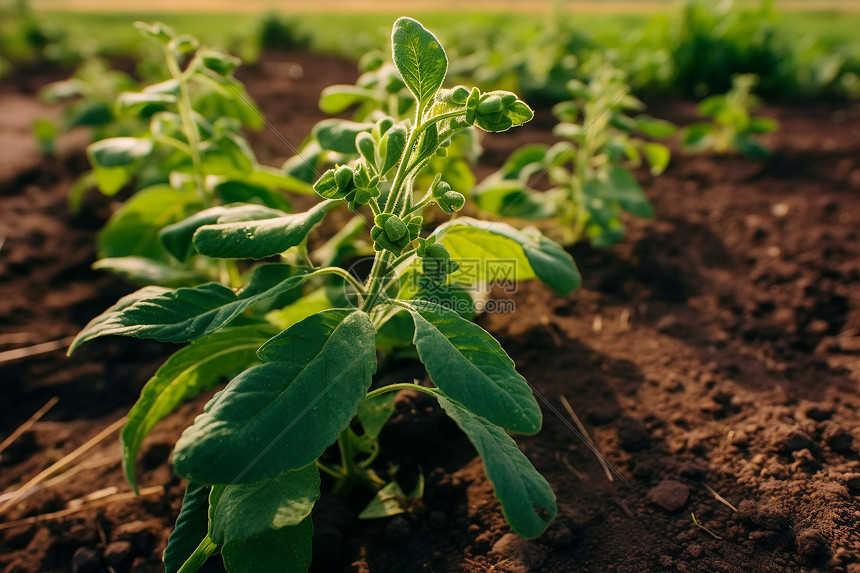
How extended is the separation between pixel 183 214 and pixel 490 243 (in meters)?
1.44

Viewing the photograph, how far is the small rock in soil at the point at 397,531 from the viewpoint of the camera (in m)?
1.72

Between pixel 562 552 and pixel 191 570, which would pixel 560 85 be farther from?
pixel 191 570

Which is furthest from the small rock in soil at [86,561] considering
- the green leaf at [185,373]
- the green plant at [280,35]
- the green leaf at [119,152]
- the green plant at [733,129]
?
the green plant at [280,35]

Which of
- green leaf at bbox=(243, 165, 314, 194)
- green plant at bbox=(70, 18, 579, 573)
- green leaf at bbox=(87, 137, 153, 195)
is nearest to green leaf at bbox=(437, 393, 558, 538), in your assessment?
green plant at bbox=(70, 18, 579, 573)

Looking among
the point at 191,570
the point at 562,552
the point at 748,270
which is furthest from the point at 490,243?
the point at 748,270

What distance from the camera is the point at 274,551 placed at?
1472 mm

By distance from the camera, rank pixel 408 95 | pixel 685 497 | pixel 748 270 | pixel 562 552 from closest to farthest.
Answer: pixel 562 552, pixel 685 497, pixel 408 95, pixel 748 270

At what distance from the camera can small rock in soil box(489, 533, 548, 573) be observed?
1584mm

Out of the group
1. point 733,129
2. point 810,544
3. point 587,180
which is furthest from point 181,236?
point 733,129

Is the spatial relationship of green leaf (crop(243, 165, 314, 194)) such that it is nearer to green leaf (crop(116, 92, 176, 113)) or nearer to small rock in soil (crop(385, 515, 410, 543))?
green leaf (crop(116, 92, 176, 113))

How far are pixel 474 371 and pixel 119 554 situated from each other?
1325 millimetres

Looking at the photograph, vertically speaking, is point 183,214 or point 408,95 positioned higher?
point 408,95

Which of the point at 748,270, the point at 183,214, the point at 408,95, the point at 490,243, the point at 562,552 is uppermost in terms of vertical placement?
the point at 408,95

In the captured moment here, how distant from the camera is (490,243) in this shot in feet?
6.06
